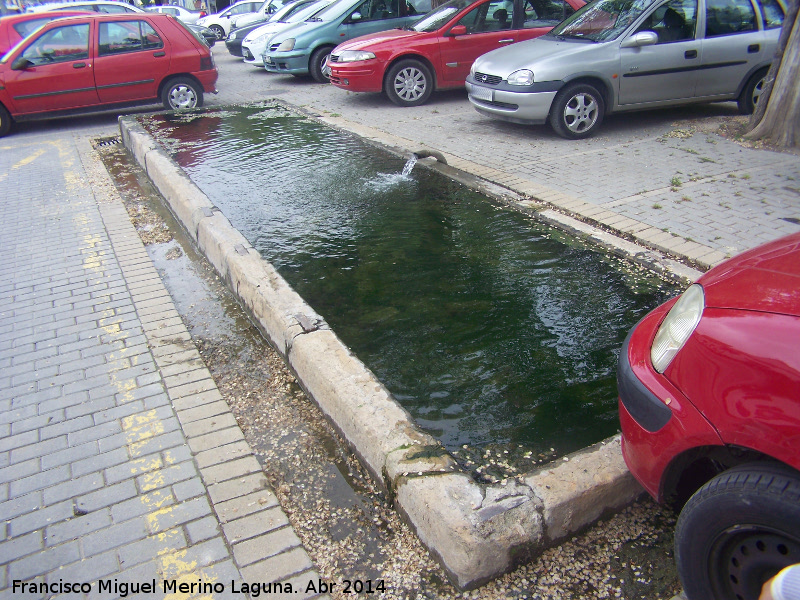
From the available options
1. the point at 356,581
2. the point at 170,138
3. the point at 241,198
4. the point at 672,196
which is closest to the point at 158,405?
the point at 356,581

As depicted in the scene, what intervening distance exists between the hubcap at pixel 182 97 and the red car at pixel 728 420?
1121 cm

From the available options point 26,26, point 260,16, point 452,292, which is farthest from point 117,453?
point 260,16

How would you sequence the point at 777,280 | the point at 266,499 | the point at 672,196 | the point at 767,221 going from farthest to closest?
the point at 672,196 < the point at 767,221 < the point at 266,499 < the point at 777,280

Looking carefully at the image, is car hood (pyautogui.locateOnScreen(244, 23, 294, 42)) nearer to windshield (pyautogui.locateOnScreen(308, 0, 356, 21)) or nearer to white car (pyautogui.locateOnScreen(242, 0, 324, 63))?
white car (pyautogui.locateOnScreen(242, 0, 324, 63))

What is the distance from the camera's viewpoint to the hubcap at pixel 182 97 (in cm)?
1163

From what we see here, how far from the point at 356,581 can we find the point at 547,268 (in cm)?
Answer: 307

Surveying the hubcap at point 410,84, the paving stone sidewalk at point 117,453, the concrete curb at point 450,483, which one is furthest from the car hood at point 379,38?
the concrete curb at point 450,483

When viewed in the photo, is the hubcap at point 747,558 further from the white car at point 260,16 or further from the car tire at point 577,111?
the white car at point 260,16

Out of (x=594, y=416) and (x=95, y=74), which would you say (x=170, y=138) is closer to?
(x=95, y=74)

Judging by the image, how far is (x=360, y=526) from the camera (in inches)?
106

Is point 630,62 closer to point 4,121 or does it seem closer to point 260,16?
point 4,121

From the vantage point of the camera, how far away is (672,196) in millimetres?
6176

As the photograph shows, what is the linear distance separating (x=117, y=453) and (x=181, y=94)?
10169 millimetres

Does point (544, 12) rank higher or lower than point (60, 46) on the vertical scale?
higher
